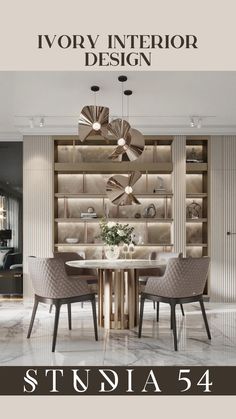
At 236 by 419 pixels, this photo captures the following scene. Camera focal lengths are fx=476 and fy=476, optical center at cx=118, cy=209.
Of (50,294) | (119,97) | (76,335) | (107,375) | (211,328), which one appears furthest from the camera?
(119,97)

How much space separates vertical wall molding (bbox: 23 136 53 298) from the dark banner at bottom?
3.78 metres

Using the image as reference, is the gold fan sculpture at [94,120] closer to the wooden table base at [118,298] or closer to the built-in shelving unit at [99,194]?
the wooden table base at [118,298]

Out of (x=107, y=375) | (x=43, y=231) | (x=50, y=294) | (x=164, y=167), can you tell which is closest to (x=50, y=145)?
(x=43, y=231)

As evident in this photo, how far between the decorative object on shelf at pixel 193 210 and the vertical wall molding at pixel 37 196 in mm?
2140

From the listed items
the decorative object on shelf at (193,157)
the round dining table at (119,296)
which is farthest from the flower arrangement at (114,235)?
the decorative object on shelf at (193,157)

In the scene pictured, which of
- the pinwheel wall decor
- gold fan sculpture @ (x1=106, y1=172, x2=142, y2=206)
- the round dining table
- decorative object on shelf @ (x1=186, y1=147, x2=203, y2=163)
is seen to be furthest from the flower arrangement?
decorative object on shelf @ (x1=186, y1=147, x2=203, y2=163)

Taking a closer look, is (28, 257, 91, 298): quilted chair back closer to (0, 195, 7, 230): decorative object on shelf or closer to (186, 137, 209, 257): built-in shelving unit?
(186, 137, 209, 257): built-in shelving unit

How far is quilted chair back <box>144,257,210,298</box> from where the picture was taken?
424 cm

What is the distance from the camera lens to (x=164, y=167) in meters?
7.11

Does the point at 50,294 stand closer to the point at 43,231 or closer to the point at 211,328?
the point at 211,328

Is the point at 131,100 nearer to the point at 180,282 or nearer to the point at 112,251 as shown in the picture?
the point at 112,251

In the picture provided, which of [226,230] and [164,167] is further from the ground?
[164,167]

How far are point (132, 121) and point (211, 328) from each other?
3160mm

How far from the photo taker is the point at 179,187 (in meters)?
7.13
